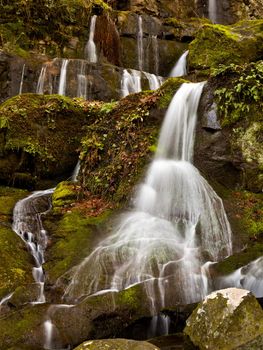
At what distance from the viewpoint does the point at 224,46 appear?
12141 mm

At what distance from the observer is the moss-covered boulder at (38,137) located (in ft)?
34.6

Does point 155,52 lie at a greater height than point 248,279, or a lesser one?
greater

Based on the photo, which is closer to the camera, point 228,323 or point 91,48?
point 228,323

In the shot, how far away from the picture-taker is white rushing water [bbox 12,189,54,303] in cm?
693

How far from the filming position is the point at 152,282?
6000mm

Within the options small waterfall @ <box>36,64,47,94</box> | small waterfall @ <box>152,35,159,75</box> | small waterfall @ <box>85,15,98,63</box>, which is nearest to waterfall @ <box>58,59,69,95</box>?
small waterfall @ <box>36,64,47,94</box>

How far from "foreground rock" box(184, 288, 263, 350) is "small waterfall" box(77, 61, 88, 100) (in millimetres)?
10728

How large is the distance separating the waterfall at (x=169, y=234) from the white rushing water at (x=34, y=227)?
0.87m

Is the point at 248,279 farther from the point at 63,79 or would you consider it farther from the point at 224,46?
the point at 63,79

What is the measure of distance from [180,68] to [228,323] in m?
14.4

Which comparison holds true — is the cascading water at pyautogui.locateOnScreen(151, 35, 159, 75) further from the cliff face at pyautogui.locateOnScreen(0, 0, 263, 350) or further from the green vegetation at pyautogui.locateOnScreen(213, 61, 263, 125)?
the green vegetation at pyautogui.locateOnScreen(213, 61, 263, 125)

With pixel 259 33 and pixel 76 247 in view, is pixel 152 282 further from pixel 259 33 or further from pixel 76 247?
pixel 259 33

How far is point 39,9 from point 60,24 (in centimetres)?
108

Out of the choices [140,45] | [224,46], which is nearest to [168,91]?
[224,46]
